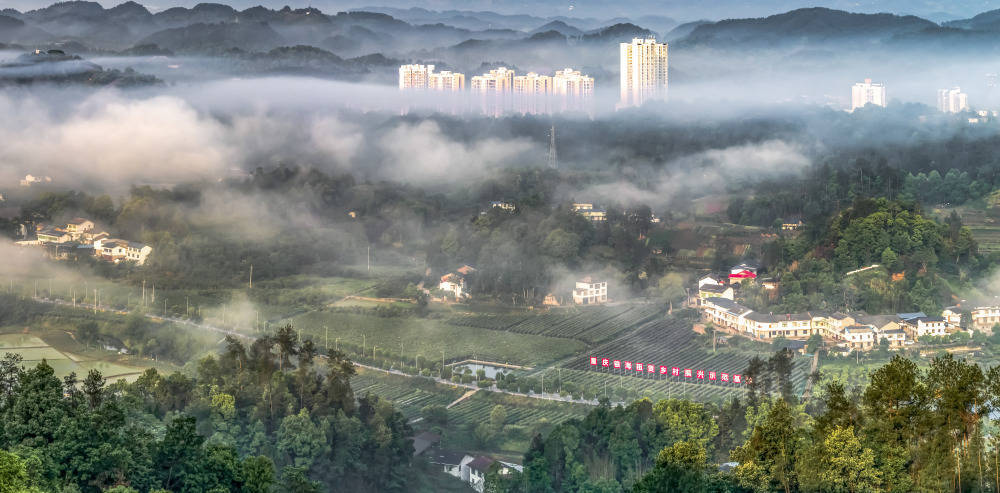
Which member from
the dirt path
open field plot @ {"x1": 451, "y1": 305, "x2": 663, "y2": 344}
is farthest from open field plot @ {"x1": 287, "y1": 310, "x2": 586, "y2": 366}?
the dirt path

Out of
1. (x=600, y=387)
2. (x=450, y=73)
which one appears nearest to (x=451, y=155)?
(x=450, y=73)

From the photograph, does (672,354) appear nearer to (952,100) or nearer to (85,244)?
(85,244)

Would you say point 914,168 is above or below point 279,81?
below

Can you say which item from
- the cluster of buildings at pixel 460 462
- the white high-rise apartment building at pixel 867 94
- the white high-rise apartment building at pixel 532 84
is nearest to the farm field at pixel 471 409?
the cluster of buildings at pixel 460 462

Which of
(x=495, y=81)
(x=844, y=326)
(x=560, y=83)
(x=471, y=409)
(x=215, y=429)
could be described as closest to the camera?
(x=215, y=429)

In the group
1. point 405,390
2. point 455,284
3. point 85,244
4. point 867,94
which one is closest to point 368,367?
point 405,390

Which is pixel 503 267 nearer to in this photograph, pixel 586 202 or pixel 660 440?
pixel 586 202

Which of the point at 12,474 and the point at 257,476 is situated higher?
the point at 12,474

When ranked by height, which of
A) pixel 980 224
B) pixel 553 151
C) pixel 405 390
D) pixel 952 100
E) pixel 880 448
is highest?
pixel 952 100
